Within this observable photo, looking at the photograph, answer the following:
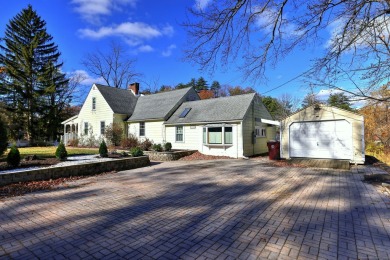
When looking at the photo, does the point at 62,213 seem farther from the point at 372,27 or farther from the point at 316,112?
the point at 316,112

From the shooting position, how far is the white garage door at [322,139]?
41.3ft

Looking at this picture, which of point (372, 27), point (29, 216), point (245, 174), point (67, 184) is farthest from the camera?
point (245, 174)

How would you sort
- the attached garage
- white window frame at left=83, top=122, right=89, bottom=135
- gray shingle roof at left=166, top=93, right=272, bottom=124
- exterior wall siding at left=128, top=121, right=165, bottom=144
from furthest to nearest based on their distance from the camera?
white window frame at left=83, top=122, right=89, bottom=135 → exterior wall siding at left=128, top=121, right=165, bottom=144 → gray shingle roof at left=166, top=93, right=272, bottom=124 → the attached garage

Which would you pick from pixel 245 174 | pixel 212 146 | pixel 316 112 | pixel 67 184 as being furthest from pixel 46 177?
pixel 316 112

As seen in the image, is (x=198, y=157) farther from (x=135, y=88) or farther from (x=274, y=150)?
(x=135, y=88)

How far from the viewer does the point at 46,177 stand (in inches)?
324

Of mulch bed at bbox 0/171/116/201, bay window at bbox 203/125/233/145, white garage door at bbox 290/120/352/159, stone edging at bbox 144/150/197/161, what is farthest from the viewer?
bay window at bbox 203/125/233/145

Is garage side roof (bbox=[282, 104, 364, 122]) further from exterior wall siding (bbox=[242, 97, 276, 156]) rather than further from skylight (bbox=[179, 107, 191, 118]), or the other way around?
skylight (bbox=[179, 107, 191, 118])

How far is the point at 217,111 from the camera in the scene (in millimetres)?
17750

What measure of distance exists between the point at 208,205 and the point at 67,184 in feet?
17.2

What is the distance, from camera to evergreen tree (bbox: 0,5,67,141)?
29.0m

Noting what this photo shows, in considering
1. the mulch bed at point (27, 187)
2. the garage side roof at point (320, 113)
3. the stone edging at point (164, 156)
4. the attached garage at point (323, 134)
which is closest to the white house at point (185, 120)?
the attached garage at point (323, 134)

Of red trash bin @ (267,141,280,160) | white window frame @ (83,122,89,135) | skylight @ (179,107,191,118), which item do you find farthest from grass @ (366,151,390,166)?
white window frame @ (83,122,89,135)

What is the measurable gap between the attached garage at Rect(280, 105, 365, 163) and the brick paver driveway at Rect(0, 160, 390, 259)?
5.76 m
